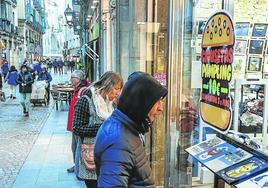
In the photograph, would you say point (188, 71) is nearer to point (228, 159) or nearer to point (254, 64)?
point (254, 64)

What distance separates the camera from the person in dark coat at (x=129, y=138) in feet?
6.38

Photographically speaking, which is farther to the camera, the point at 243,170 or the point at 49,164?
the point at 49,164

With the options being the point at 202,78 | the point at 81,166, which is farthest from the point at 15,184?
the point at 202,78

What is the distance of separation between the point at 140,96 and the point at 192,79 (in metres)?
1.99

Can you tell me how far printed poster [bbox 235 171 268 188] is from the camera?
6.68ft

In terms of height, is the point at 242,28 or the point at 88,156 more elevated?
the point at 242,28

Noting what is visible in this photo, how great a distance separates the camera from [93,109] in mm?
3781

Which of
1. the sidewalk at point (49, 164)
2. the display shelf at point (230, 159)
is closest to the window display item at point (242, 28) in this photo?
the display shelf at point (230, 159)

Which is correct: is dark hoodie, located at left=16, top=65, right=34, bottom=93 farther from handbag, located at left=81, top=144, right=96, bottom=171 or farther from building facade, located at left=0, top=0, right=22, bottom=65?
building facade, located at left=0, top=0, right=22, bottom=65

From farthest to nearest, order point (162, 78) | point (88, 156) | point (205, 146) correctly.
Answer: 1. point (162, 78)
2. point (88, 156)
3. point (205, 146)

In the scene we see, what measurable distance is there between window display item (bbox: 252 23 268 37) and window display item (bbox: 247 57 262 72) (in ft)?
0.82

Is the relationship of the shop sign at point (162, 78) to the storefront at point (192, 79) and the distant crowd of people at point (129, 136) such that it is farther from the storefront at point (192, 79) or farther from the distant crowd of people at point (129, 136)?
the distant crowd of people at point (129, 136)

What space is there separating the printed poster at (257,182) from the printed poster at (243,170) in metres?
0.05

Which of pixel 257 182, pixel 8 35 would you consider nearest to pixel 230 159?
pixel 257 182
